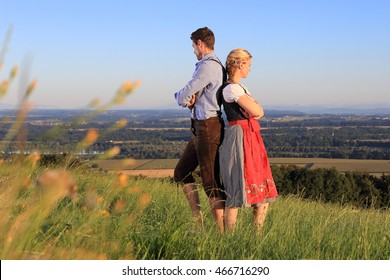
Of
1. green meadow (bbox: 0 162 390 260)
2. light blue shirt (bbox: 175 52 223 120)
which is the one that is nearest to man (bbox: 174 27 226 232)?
light blue shirt (bbox: 175 52 223 120)

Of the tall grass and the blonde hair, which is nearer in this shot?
the tall grass

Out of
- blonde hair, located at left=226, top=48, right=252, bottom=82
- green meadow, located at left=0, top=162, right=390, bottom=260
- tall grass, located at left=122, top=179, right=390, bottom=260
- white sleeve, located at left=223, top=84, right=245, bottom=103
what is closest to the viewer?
green meadow, located at left=0, top=162, right=390, bottom=260

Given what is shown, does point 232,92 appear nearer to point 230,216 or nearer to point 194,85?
point 194,85

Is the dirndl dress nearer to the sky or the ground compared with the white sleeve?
nearer to the ground

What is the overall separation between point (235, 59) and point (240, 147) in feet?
2.48

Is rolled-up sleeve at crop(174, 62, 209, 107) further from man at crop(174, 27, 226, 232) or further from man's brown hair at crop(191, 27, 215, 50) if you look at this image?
man's brown hair at crop(191, 27, 215, 50)

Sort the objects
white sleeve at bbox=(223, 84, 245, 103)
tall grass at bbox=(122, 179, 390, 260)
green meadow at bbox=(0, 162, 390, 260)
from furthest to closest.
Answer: white sleeve at bbox=(223, 84, 245, 103) < tall grass at bbox=(122, 179, 390, 260) < green meadow at bbox=(0, 162, 390, 260)

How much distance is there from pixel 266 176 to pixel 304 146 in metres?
69.9

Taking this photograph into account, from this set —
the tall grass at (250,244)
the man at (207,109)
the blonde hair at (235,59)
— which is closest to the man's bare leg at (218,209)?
the man at (207,109)

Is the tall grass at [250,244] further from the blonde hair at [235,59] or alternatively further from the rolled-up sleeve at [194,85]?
the blonde hair at [235,59]

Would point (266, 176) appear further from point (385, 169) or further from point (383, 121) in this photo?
→ point (383, 121)

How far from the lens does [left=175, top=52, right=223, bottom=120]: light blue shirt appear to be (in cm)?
467

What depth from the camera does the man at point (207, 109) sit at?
15.4ft

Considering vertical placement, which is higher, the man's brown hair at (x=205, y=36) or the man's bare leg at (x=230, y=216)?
the man's brown hair at (x=205, y=36)
